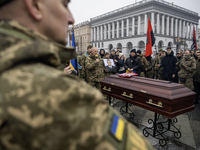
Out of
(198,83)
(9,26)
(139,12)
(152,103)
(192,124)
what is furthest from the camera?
(139,12)

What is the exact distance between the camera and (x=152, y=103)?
265 centimetres

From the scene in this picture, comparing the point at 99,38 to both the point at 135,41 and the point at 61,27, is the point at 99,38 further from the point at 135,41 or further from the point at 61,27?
the point at 61,27

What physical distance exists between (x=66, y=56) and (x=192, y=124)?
4001mm

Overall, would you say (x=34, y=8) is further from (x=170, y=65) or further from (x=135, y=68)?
(x=170, y=65)

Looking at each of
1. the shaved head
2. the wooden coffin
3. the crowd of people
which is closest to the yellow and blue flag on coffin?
the shaved head

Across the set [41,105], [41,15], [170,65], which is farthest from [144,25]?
[41,105]

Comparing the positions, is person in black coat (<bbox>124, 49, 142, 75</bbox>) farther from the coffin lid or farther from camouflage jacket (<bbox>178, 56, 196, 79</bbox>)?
the coffin lid

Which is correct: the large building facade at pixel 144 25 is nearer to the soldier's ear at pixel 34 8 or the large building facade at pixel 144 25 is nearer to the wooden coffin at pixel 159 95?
the wooden coffin at pixel 159 95

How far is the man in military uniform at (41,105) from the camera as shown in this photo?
43 centimetres

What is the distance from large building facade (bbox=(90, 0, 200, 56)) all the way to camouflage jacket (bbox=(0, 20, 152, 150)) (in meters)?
39.1

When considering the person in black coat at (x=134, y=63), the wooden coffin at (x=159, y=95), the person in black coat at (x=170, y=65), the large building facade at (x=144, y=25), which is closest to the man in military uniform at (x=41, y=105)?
the wooden coffin at (x=159, y=95)

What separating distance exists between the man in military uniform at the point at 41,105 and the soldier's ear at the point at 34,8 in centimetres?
7

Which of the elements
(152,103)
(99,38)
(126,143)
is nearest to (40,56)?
(126,143)

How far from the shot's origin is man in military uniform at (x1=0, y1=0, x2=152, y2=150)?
0.43 meters
